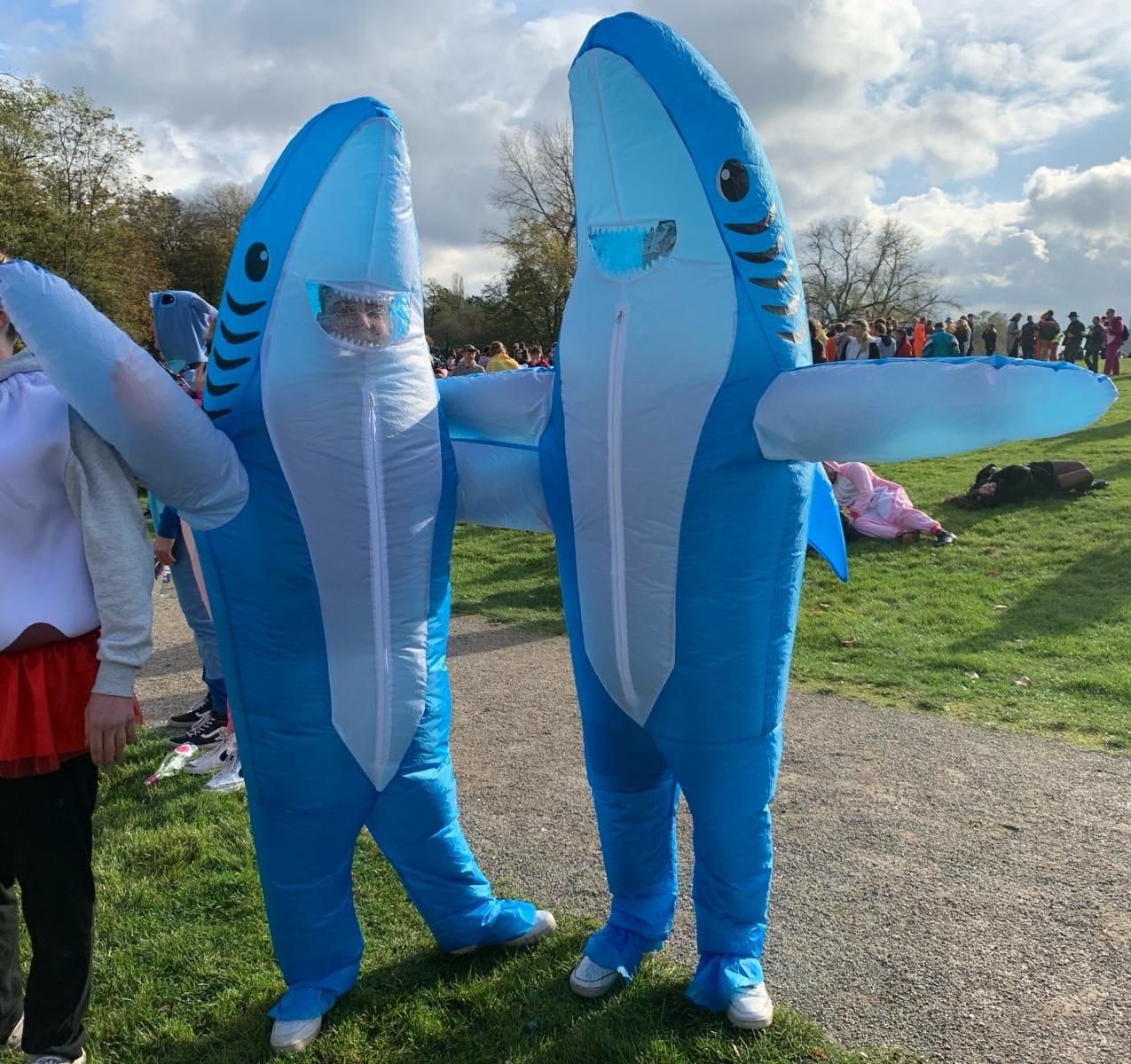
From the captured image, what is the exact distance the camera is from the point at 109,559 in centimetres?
202

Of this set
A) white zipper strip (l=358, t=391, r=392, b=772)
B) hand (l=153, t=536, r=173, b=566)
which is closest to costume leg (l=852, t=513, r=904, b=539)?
hand (l=153, t=536, r=173, b=566)

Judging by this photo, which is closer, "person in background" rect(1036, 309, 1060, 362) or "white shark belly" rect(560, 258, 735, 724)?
"white shark belly" rect(560, 258, 735, 724)

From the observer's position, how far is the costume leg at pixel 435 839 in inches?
97.3

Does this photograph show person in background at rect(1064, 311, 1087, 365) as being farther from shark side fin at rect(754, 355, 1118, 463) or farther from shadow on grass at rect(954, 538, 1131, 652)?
shark side fin at rect(754, 355, 1118, 463)

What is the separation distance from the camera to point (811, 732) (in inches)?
179

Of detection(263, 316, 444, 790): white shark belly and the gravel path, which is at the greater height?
detection(263, 316, 444, 790): white shark belly

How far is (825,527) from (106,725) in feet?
6.60

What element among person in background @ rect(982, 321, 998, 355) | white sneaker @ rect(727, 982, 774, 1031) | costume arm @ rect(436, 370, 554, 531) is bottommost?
white sneaker @ rect(727, 982, 774, 1031)

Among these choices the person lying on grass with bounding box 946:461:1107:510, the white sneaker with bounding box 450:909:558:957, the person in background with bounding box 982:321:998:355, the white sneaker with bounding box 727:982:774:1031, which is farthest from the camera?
the person in background with bounding box 982:321:998:355

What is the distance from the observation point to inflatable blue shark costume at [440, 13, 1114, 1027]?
85.1 inches

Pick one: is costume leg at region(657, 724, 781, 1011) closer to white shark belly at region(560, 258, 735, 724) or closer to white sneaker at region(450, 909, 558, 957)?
white shark belly at region(560, 258, 735, 724)

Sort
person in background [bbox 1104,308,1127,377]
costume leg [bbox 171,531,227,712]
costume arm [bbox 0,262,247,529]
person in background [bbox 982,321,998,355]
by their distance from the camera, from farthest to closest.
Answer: person in background [bbox 982,321,998,355]
person in background [bbox 1104,308,1127,377]
costume leg [bbox 171,531,227,712]
costume arm [bbox 0,262,247,529]

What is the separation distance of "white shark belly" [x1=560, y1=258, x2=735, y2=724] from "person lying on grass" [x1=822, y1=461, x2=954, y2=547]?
21.3 feet

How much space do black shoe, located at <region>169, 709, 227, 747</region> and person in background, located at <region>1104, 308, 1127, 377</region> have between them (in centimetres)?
2024
